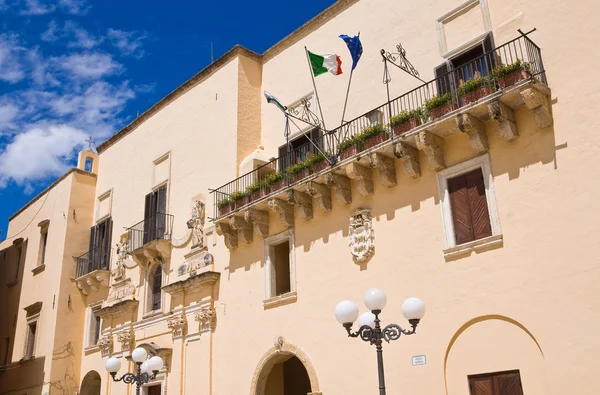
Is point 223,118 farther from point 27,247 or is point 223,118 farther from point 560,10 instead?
point 27,247

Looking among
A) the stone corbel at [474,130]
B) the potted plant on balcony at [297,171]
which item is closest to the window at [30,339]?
the potted plant on balcony at [297,171]

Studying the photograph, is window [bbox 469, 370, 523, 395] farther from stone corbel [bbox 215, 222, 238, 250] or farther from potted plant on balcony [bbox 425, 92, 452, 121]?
stone corbel [bbox 215, 222, 238, 250]

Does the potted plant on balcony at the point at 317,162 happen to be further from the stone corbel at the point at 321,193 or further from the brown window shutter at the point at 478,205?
the brown window shutter at the point at 478,205

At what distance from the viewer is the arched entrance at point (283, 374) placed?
589 inches

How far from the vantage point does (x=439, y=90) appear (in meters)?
14.1

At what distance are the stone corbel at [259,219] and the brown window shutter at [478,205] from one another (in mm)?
5871

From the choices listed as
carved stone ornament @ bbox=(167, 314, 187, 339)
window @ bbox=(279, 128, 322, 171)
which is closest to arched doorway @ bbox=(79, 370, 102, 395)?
carved stone ornament @ bbox=(167, 314, 187, 339)

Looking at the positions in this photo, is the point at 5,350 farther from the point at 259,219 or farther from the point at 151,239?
the point at 259,219

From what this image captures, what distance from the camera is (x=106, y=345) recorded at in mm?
21672

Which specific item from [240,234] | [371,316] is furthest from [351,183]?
[371,316]

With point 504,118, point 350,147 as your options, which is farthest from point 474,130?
point 350,147

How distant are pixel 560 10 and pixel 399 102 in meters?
4.00

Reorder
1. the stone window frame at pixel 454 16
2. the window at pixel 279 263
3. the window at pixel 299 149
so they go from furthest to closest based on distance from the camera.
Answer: the window at pixel 299 149 → the window at pixel 279 263 → the stone window frame at pixel 454 16

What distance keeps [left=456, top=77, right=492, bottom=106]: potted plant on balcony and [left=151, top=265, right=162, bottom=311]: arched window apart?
1176cm
